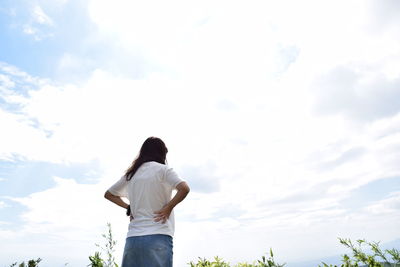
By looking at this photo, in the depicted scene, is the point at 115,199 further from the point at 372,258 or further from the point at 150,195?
the point at 372,258

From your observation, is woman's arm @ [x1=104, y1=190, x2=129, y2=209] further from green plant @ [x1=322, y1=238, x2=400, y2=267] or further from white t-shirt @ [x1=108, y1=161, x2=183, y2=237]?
green plant @ [x1=322, y1=238, x2=400, y2=267]

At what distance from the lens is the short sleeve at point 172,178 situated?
156 inches

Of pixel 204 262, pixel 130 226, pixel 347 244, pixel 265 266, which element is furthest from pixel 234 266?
pixel 130 226

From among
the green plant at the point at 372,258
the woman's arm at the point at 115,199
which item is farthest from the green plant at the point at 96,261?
the green plant at the point at 372,258

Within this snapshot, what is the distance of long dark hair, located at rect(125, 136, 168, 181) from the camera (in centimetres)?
441

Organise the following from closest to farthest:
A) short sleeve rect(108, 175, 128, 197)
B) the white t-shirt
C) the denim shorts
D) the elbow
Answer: the denim shorts
the white t-shirt
the elbow
short sleeve rect(108, 175, 128, 197)

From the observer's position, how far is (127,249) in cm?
377

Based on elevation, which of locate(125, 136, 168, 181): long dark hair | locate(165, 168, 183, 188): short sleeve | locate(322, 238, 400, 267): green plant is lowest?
locate(322, 238, 400, 267): green plant

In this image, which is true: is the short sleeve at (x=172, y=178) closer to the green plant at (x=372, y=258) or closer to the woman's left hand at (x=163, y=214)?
the woman's left hand at (x=163, y=214)

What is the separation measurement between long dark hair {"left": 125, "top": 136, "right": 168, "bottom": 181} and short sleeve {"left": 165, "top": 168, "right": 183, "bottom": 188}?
1.50 feet

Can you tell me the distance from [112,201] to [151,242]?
1.49m

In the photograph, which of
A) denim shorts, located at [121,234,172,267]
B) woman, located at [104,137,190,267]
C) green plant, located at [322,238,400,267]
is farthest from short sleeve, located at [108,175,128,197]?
green plant, located at [322,238,400,267]

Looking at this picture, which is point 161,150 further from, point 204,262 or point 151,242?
point 204,262

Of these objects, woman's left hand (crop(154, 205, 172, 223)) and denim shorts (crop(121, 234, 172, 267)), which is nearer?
denim shorts (crop(121, 234, 172, 267))
